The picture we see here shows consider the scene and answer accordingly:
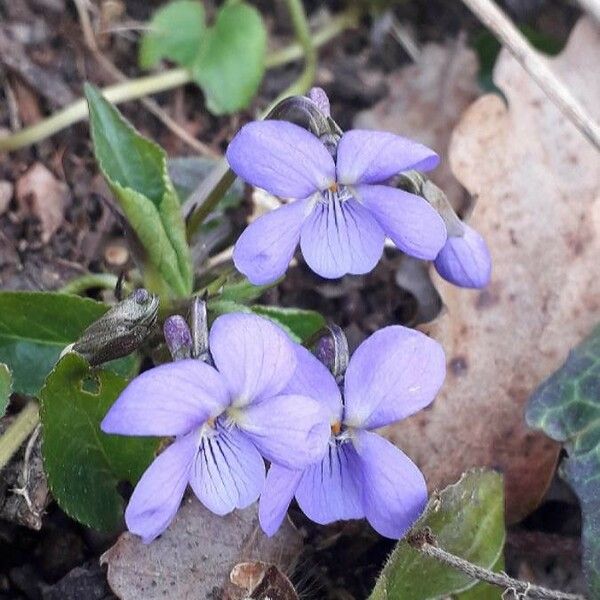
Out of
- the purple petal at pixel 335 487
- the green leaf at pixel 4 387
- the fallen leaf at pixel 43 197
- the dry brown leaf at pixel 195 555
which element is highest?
the purple petal at pixel 335 487

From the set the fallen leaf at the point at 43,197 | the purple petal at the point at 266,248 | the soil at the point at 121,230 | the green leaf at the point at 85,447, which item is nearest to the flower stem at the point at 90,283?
the soil at the point at 121,230

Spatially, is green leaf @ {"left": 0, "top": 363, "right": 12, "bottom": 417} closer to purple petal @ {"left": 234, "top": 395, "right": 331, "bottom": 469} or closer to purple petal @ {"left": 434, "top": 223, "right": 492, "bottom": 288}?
purple petal @ {"left": 234, "top": 395, "right": 331, "bottom": 469}

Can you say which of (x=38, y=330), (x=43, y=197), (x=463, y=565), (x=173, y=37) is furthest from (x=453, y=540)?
(x=173, y=37)

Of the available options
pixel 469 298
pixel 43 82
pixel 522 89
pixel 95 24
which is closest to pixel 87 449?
pixel 469 298

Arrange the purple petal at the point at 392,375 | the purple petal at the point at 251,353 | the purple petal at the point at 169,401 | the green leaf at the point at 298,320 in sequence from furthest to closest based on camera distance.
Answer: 1. the green leaf at the point at 298,320
2. the purple petal at the point at 392,375
3. the purple petal at the point at 251,353
4. the purple petal at the point at 169,401

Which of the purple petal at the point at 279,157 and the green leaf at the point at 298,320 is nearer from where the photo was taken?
the purple petal at the point at 279,157

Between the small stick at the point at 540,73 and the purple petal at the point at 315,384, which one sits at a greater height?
the small stick at the point at 540,73

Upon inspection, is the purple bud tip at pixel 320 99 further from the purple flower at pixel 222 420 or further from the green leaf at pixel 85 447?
the green leaf at pixel 85 447
